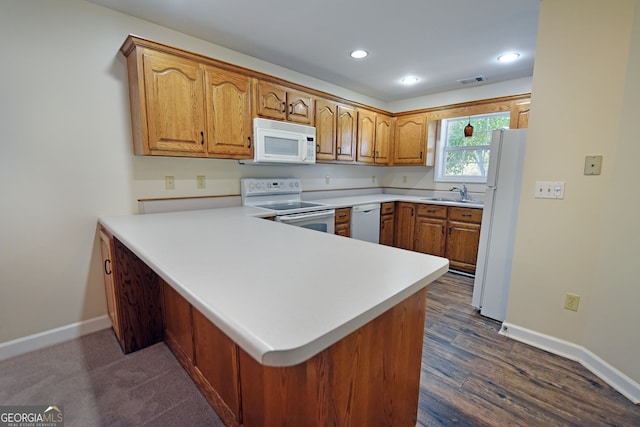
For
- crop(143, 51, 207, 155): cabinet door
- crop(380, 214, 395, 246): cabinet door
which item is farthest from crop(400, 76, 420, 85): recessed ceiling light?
crop(143, 51, 207, 155): cabinet door

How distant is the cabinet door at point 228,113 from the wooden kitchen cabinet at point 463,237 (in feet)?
8.26

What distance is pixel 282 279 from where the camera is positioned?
2.81 ft

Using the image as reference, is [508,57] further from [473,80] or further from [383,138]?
[383,138]

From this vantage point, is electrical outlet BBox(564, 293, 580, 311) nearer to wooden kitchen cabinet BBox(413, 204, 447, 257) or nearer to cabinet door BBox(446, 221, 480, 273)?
cabinet door BBox(446, 221, 480, 273)

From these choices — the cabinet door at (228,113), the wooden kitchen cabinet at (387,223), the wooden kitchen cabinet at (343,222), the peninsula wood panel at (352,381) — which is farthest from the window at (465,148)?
the peninsula wood panel at (352,381)

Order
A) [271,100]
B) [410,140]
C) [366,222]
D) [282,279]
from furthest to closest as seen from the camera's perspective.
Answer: [410,140] < [366,222] < [271,100] < [282,279]

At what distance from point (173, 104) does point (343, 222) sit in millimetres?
2015

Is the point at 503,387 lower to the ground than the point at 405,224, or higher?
lower

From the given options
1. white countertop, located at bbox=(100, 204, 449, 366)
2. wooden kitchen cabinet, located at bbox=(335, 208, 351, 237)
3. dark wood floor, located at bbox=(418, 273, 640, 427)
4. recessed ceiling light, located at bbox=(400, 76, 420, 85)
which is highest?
recessed ceiling light, located at bbox=(400, 76, 420, 85)

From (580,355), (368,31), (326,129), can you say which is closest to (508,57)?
(368,31)

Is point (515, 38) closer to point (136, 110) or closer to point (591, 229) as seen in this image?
point (591, 229)

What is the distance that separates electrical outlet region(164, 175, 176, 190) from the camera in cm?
237

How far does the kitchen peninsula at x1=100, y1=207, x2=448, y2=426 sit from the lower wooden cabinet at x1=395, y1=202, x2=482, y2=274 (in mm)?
2520

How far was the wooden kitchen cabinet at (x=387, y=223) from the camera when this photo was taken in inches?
150
